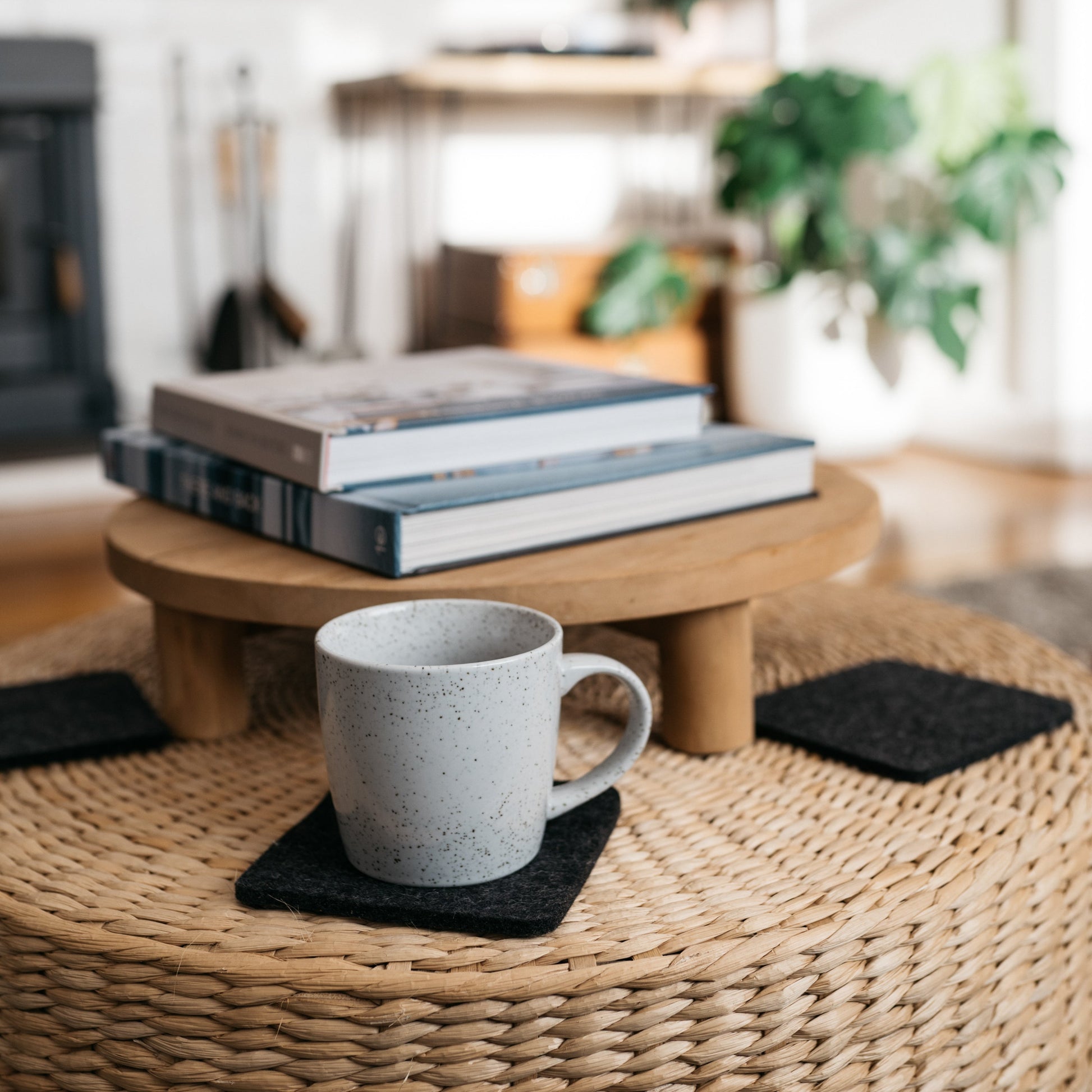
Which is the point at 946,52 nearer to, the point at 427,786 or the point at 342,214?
the point at 342,214

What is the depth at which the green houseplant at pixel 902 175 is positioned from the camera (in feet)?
8.64

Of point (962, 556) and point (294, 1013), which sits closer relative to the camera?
point (294, 1013)

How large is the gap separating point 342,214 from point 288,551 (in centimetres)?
252

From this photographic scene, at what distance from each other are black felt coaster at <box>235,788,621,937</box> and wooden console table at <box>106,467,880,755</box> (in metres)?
0.11

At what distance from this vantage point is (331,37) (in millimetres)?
2945

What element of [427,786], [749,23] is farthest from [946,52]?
[427,786]

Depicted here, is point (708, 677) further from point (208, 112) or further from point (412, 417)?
point (208, 112)

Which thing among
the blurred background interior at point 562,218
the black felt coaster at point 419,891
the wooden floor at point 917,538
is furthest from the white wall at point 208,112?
the black felt coaster at point 419,891

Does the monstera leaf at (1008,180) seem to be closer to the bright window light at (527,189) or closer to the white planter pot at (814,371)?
the white planter pot at (814,371)

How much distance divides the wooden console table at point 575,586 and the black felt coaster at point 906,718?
0.04 m

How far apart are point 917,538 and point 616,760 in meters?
1.88

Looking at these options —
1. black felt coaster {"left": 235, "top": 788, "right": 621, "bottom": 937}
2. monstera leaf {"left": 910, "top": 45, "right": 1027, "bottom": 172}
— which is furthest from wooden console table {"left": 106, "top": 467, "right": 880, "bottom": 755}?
monstera leaf {"left": 910, "top": 45, "right": 1027, "bottom": 172}

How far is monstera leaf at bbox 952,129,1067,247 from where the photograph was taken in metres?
2.61

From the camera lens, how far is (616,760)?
22.8 inches
